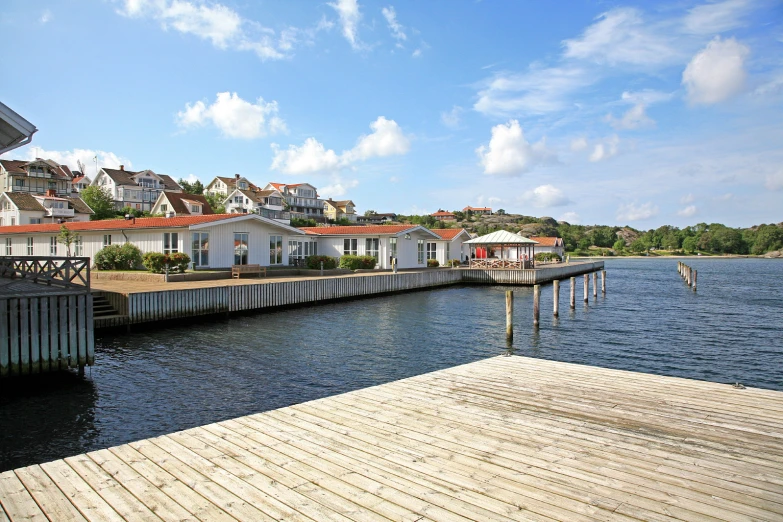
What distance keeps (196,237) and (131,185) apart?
7242 cm

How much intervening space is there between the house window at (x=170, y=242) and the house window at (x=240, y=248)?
3.42 meters

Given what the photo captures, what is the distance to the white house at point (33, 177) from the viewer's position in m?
79.3

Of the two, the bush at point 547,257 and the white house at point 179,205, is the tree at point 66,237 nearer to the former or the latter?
the white house at point 179,205

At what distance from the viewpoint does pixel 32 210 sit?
2469 inches

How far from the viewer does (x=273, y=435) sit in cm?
606

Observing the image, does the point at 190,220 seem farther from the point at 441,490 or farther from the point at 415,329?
the point at 441,490

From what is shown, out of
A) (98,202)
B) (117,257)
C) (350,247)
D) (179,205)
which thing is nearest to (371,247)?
(350,247)

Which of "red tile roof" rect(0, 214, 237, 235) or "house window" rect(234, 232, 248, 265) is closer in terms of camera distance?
"red tile roof" rect(0, 214, 237, 235)

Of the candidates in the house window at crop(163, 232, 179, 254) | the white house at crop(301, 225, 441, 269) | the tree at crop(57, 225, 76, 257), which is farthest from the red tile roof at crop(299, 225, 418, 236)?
the tree at crop(57, 225, 76, 257)

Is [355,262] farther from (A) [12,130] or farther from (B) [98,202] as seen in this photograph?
(B) [98,202]

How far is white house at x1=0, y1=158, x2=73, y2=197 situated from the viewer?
260ft

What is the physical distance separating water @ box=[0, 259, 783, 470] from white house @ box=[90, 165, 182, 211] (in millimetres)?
78144

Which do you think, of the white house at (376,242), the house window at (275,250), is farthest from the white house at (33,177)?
the house window at (275,250)

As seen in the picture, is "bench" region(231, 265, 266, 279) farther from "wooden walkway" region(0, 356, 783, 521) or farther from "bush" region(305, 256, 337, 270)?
"wooden walkway" region(0, 356, 783, 521)
